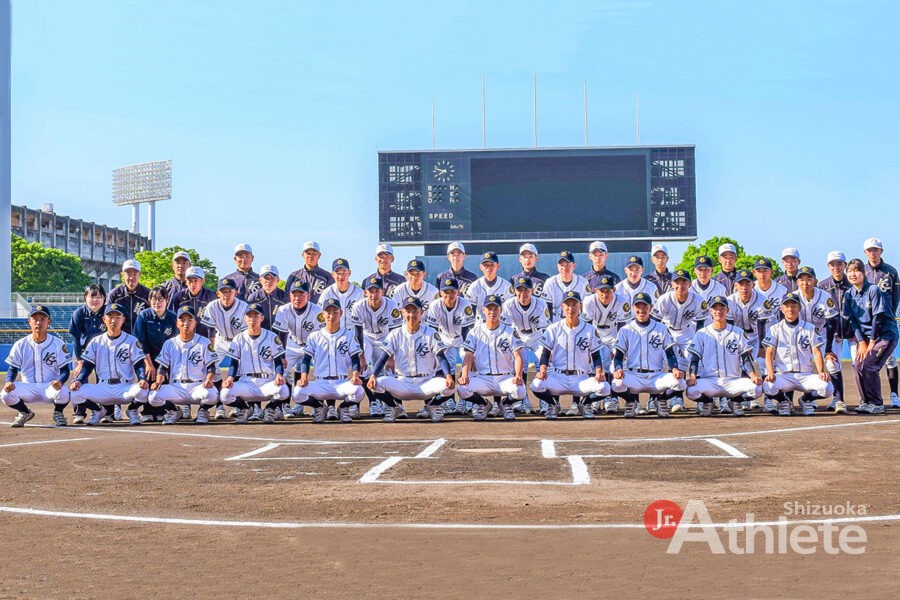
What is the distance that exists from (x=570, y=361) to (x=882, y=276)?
4559 mm

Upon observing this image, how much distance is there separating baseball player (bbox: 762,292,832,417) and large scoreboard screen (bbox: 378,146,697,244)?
34.4 m

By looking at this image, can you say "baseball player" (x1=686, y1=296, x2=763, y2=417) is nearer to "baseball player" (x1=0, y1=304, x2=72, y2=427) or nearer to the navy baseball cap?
the navy baseball cap

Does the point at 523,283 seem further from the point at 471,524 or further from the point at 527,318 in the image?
the point at 471,524

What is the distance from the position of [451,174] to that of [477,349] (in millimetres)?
35289

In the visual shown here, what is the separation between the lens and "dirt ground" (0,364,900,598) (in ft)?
15.8

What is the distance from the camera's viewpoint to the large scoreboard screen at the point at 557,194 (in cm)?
4762

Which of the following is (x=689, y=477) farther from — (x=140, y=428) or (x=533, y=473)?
(x=140, y=428)

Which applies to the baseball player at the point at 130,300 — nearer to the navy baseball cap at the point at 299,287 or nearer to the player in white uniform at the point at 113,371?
the player in white uniform at the point at 113,371

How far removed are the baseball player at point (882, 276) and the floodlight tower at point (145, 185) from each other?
88.8 m

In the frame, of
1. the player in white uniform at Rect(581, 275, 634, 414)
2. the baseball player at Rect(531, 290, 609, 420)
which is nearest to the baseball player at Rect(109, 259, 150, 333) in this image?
the baseball player at Rect(531, 290, 609, 420)

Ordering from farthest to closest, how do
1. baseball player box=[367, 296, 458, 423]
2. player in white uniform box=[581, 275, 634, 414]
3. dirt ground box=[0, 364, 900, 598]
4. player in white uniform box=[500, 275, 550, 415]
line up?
player in white uniform box=[581, 275, 634, 414], player in white uniform box=[500, 275, 550, 415], baseball player box=[367, 296, 458, 423], dirt ground box=[0, 364, 900, 598]

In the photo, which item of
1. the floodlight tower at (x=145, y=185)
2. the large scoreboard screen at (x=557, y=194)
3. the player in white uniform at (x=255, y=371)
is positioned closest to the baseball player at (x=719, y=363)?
the player in white uniform at (x=255, y=371)

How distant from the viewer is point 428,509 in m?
6.57

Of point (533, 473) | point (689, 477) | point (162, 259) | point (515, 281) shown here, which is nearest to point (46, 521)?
point (533, 473)
